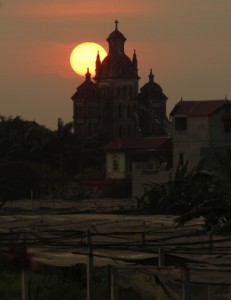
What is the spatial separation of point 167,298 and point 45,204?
31.5 meters

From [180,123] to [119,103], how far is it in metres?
40.3

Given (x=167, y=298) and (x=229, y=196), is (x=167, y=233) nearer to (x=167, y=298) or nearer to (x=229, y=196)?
(x=229, y=196)

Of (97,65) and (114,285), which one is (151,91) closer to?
(97,65)

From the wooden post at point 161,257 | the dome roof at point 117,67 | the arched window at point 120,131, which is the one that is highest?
the dome roof at point 117,67

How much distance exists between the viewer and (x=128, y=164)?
60438 mm

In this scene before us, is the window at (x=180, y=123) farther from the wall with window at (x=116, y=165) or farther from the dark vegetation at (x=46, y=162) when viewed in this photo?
the wall with window at (x=116, y=165)

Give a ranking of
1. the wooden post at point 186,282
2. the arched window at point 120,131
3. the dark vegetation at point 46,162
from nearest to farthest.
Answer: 1. the wooden post at point 186,282
2. the dark vegetation at point 46,162
3. the arched window at point 120,131

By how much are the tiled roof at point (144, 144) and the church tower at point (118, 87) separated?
26.2 metres

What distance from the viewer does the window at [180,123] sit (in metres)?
48.5

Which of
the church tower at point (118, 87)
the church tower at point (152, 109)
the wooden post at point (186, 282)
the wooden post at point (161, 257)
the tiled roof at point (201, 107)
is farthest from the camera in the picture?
the church tower at point (118, 87)

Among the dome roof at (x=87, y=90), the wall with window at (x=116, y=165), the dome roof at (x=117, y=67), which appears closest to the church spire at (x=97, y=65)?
the dome roof at (x=117, y=67)

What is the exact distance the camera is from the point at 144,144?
5825 cm

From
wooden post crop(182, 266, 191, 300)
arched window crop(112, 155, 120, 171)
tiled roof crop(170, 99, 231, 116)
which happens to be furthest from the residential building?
wooden post crop(182, 266, 191, 300)

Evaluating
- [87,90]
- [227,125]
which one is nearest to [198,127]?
[227,125]
